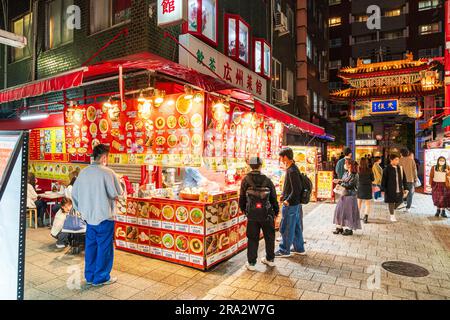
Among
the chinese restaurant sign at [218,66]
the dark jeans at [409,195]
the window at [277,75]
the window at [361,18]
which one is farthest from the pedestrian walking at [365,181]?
the window at [361,18]

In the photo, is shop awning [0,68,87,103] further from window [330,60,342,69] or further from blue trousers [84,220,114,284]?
window [330,60,342,69]

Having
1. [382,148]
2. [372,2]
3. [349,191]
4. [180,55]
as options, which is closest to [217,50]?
[180,55]

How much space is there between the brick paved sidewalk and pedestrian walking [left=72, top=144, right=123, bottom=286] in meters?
0.35

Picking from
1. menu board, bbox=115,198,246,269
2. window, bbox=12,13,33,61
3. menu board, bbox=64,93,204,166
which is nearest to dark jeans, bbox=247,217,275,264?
menu board, bbox=115,198,246,269

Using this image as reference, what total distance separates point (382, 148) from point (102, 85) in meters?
38.0

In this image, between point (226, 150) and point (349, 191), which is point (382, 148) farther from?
point (226, 150)

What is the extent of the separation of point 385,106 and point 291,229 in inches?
1112

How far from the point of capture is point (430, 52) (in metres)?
44.9

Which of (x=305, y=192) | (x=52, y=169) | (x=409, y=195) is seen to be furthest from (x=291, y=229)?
(x=52, y=169)

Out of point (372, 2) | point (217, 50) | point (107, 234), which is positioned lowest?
point (107, 234)

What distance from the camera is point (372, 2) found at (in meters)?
48.5

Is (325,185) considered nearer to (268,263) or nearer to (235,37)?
(235,37)

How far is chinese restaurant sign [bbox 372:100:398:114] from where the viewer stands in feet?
96.4

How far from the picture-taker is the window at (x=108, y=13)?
28.4 feet
